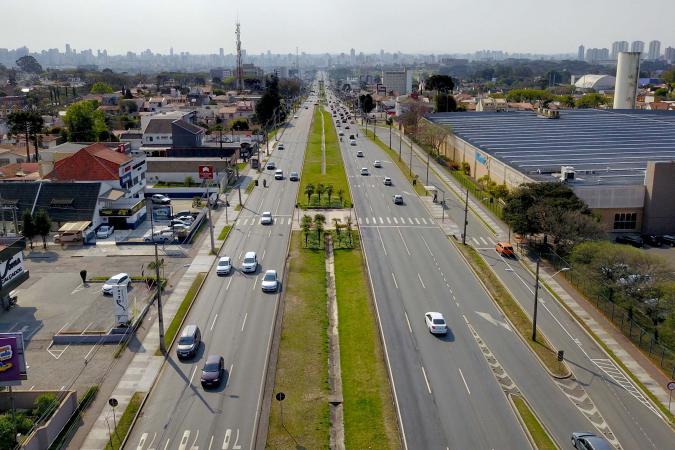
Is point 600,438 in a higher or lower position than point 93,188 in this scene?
lower

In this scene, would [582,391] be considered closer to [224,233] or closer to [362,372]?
[362,372]

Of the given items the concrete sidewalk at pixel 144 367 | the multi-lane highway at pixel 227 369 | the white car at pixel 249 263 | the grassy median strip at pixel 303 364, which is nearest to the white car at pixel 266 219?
the multi-lane highway at pixel 227 369

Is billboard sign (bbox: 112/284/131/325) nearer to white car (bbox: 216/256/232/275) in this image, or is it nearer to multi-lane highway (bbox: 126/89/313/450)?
multi-lane highway (bbox: 126/89/313/450)

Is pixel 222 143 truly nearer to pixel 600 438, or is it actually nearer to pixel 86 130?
pixel 86 130

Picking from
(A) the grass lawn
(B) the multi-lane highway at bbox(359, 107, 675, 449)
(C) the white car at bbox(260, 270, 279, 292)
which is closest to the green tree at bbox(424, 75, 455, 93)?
(A) the grass lawn

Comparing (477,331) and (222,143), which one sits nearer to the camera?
(477,331)

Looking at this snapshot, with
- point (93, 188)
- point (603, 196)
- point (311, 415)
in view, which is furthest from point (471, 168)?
point (311, 415)

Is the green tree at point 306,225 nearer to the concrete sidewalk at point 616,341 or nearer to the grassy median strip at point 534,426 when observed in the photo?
the concrete sidewalk at point 616,341
